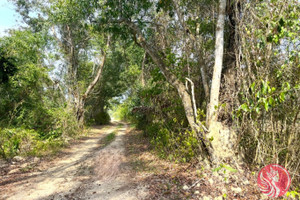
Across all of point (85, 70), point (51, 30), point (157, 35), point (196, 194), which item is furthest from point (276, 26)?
point (85, 70)

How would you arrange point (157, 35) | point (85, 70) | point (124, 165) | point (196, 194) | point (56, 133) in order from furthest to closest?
point (85, 70) → point (56, 133) → point (157, 35) → point (124, 165) → point (196, 194)

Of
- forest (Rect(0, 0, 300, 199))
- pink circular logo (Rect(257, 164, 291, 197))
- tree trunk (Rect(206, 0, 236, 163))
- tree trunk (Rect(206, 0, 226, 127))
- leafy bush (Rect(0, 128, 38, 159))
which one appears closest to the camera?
pink circular logo (Rect(257, 164, 291, 197))

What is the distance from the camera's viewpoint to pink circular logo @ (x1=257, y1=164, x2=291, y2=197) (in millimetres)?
2953

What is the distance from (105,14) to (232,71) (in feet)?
16.1

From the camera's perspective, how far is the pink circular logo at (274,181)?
295 centimetres

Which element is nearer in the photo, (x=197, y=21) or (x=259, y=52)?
(x=259, y=52)

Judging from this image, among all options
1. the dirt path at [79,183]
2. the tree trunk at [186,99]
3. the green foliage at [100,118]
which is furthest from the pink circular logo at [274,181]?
the green foliage at [100,118]

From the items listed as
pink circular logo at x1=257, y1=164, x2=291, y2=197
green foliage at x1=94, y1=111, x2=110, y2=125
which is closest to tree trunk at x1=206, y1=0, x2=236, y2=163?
pink circular logo at x1=257, y1=164, x2=291, y2=197

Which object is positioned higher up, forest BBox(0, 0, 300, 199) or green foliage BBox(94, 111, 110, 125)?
forest BBox(0, 0, 300, 199)

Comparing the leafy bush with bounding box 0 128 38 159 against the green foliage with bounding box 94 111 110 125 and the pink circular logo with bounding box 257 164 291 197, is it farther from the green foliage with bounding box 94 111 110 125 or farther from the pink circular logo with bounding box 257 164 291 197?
the green foliage with bounding box 94 111 110 125

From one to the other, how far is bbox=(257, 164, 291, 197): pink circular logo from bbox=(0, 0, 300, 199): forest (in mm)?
196

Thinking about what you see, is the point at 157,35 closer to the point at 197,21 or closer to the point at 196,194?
the point at 197,21

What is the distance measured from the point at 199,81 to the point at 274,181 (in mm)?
4320

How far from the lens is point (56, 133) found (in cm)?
1038
